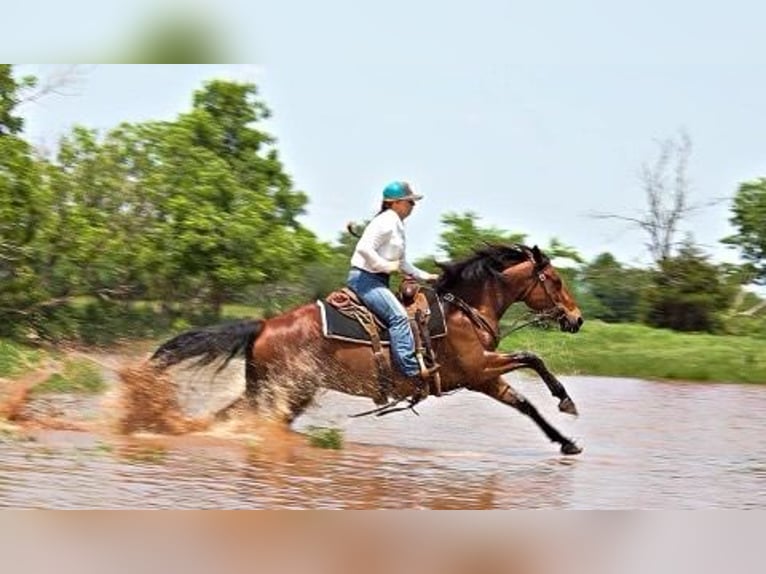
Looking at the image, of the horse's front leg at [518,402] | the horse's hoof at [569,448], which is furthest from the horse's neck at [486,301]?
the horse's hoof at [569,448]

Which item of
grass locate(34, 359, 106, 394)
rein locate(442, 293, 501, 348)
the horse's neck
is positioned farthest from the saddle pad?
grass locate(34, 359, 106, 394)

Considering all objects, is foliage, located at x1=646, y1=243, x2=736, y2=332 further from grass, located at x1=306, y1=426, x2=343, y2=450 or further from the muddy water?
grass, located at x1=306, y1=426, x2=343, y2=450

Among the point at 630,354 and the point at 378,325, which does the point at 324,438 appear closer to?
the point at 378,325

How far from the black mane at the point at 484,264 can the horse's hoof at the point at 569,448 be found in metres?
1.14

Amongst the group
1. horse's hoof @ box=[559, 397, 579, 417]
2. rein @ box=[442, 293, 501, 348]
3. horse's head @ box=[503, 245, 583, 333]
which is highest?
horse's head @ box=[503, 245, 583, 333]

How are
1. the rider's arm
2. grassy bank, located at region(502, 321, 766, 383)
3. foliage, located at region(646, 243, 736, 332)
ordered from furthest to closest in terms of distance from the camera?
foliage, located at region(646, 243, 736, 332), grassy bank, located at region(502, 321, 766, 383), the rider's arm

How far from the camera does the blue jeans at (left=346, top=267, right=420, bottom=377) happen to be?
941 cm

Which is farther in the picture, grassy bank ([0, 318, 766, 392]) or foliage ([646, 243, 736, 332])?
foliage ([646, 243, 736, 332])

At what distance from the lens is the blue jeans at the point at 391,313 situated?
30.9 ft

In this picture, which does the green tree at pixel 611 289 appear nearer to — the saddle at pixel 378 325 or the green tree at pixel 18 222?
the saddle at pixel 378 325

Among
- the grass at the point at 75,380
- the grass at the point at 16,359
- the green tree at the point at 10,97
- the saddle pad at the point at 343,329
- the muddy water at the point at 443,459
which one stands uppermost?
the green tree at the point at 10,97

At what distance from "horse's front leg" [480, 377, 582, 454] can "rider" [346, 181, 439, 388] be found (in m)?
0.44

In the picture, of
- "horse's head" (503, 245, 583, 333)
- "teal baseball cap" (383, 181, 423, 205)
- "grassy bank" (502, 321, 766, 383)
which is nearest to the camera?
"teal baseball cap" (383, 181, 423, 205)

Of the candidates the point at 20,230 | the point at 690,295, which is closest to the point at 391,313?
the point at 690,295
